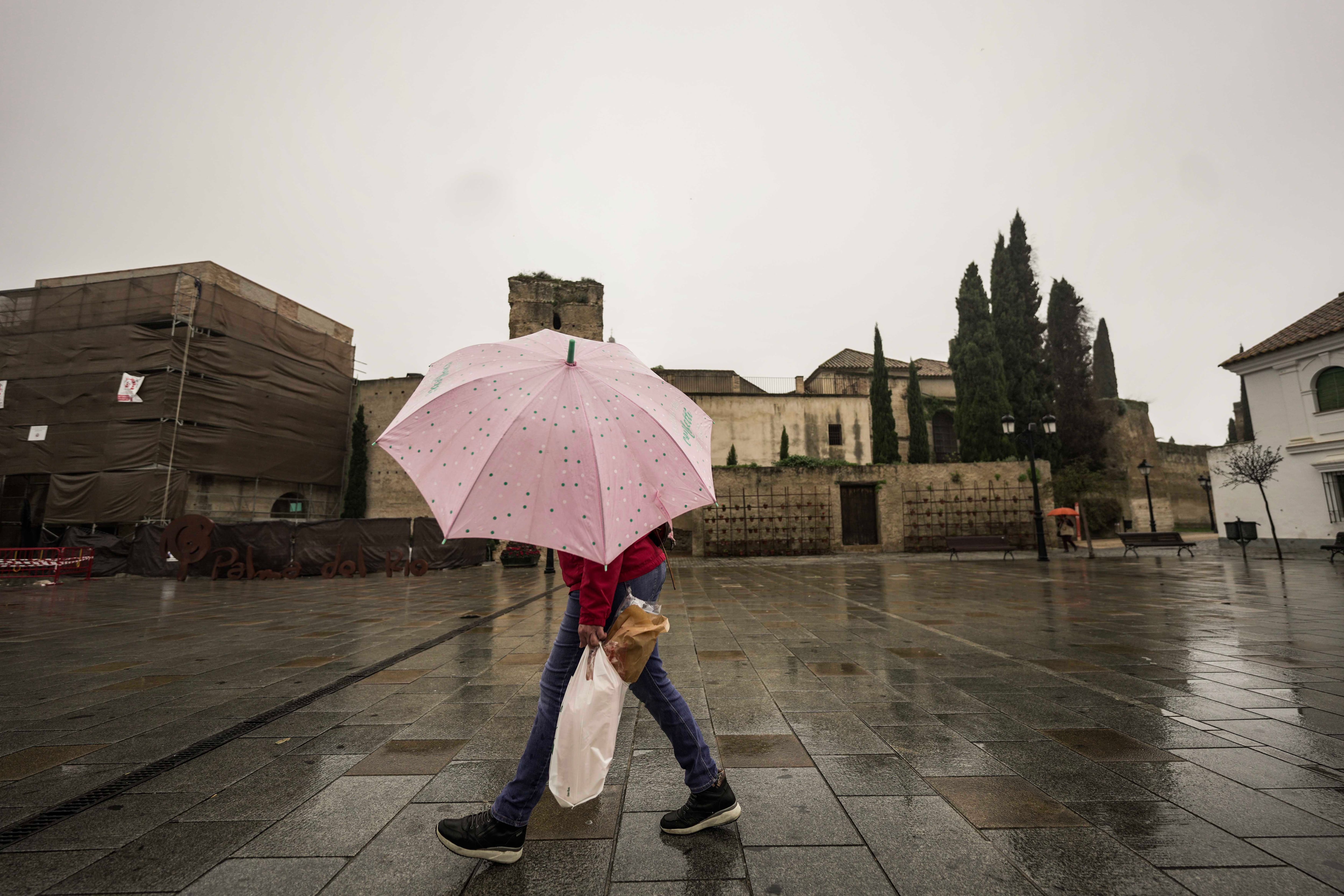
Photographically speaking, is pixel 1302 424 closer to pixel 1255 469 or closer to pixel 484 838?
pixel 1255 469

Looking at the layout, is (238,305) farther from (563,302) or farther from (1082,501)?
(1082,501)

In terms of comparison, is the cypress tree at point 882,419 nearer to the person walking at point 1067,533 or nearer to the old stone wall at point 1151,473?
the person walking at point 1067,533

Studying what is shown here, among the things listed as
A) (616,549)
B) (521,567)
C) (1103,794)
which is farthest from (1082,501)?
(616,549)

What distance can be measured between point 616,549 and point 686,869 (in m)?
1.09

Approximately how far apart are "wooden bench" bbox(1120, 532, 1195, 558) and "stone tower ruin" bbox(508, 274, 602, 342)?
21752 mm

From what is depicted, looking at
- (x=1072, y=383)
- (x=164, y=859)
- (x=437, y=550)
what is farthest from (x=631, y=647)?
(x=1072, y=383)

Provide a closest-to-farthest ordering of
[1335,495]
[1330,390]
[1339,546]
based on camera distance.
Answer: [1339,546], [1335,495], [1330,390]

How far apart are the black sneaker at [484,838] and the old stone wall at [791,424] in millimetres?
27391

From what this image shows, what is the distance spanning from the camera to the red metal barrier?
13.9 metres

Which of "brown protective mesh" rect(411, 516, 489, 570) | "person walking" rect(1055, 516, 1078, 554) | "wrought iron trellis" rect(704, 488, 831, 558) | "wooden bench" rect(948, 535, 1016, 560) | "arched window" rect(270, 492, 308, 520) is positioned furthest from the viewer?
"arched window" rect(270, 492, 308, 520)

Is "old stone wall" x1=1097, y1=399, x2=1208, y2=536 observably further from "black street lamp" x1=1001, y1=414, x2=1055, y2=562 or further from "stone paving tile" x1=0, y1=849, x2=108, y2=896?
"stone paving tile" x1=0, y1=849, x2=108, y2=896

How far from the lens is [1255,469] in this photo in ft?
55.5

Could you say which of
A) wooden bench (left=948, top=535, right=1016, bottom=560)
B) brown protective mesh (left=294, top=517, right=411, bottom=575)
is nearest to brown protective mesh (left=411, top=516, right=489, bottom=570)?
brown protective mesh (left=294, top=517, right=411, bottom=575)

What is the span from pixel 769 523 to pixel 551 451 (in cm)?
2085
